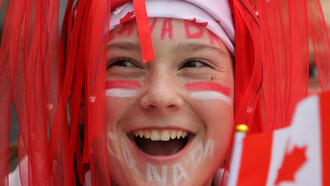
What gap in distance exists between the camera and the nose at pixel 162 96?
117 centimetres

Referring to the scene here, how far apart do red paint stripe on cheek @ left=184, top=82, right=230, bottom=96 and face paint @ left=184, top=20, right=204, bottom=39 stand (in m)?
0.14

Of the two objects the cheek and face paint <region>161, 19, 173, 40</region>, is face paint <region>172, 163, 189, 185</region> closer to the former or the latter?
the cheek

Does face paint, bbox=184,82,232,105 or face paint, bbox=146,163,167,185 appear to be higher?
face paint, bbox=184,82,232,105

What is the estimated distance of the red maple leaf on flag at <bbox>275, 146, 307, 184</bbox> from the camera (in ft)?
2.87

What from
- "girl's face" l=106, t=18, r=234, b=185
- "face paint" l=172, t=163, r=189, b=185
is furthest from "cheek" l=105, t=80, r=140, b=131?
"face paint" l=172, t=163, r=189, b=185

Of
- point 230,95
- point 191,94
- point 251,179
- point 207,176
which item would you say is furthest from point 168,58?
point 251,179

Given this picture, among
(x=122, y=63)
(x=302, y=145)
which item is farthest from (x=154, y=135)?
(x=302, y=145)

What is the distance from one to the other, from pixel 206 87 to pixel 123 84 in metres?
0.25

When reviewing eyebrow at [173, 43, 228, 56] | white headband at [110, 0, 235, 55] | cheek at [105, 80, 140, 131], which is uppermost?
white headband at [110, 0, 235, 55]

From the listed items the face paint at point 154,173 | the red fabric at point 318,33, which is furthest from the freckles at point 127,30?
the red fabric at point 318,33

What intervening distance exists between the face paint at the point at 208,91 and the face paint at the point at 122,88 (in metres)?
0.15

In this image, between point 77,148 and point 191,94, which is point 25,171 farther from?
point 191,94

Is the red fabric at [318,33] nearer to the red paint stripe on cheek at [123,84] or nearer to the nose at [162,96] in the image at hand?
the nose at [162,96]

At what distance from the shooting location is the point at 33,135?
1.18 m
